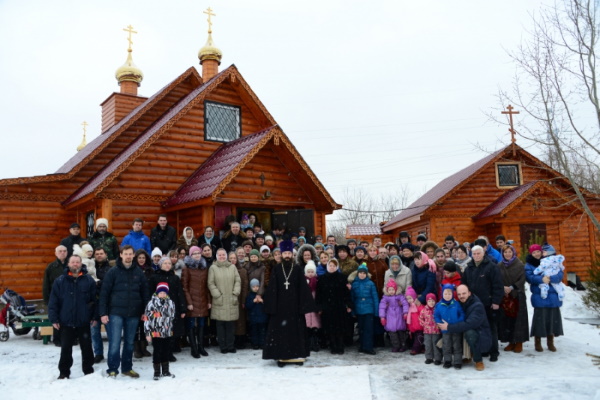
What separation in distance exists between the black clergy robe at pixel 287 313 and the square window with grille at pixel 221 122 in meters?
7.46

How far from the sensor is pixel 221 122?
15031mm

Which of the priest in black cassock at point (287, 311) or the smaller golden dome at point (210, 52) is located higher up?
the smaller golden dome at point (210, 52)

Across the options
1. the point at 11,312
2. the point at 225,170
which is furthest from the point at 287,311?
the point at 11,312

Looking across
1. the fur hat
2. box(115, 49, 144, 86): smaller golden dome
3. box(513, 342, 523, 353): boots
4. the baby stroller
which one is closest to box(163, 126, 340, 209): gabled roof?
the fur hat

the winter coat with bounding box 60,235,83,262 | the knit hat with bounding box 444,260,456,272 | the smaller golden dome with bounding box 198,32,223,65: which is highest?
the smaller golden dome with bounding box 198,32,223,65

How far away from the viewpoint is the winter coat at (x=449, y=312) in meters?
7.43

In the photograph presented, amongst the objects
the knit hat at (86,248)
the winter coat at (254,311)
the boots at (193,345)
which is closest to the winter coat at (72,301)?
the knit hat at (86,248)

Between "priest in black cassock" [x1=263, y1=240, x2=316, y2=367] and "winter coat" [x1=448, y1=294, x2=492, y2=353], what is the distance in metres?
2.11

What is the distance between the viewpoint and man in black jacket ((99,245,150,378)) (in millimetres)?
6941

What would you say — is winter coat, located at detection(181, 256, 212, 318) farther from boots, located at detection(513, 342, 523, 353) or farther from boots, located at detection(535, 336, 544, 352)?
boots, located at detection(535, 336, 544, 352)

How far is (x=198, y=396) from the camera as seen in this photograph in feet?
20.4

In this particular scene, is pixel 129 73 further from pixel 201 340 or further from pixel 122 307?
pixel 122 307

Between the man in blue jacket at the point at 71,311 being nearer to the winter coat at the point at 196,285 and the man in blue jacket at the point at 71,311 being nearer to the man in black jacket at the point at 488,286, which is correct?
the winter coat at the point at 196,285

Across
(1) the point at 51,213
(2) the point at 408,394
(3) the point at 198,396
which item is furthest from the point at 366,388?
(1) the point at 51,213
